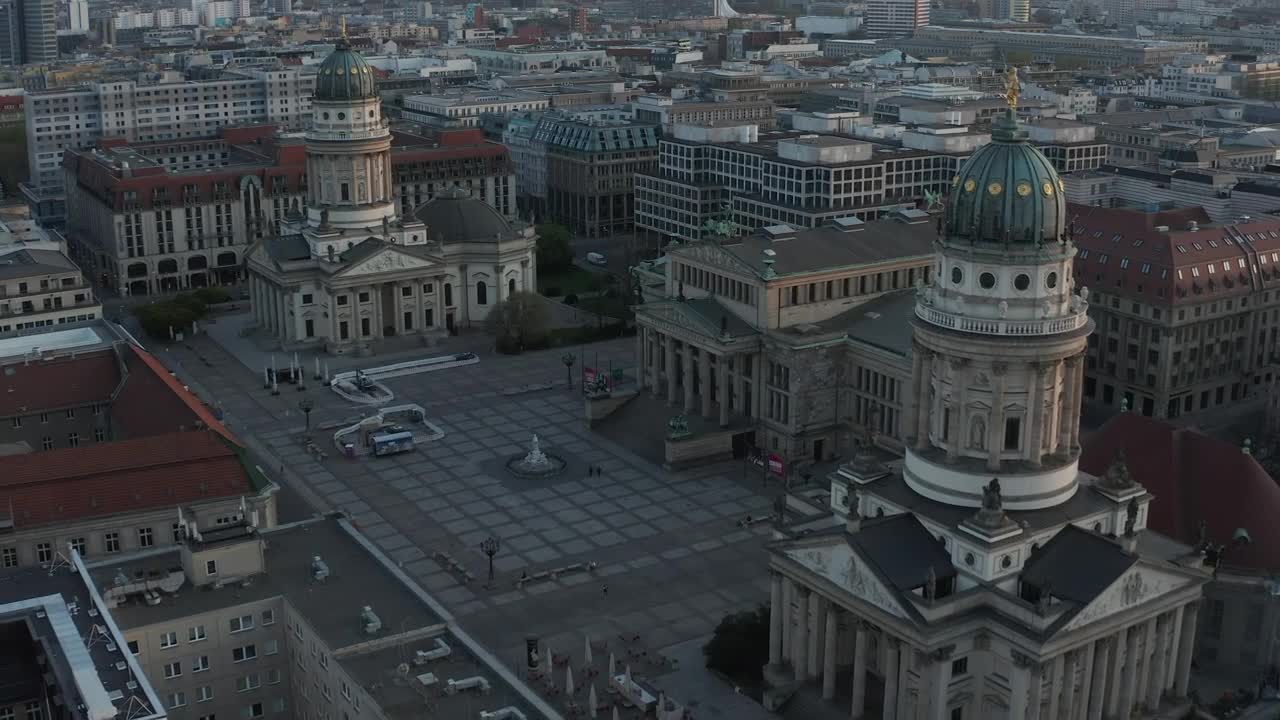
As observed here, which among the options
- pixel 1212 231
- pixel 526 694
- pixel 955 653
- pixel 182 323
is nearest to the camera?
pixel 526 694

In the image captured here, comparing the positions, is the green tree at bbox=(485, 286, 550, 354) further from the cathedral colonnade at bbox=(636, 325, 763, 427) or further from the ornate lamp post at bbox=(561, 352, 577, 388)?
the cathedral colonnade at bbox=(636, 325, 763, 427)

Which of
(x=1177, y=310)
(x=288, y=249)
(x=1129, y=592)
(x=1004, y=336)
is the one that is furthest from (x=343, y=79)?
(x=1129, y=592)

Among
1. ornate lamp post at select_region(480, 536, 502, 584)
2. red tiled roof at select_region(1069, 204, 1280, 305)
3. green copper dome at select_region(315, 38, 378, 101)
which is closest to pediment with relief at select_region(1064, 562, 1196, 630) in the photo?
ornate lamp post at select_region(480, 536, 502, 584)

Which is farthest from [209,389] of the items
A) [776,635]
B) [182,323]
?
[776,635]

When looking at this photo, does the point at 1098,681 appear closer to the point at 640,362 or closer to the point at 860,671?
the point at 860,671

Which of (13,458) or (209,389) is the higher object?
Result: (13,458)

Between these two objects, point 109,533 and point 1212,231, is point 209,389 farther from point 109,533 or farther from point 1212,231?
point 1212,231
